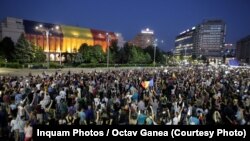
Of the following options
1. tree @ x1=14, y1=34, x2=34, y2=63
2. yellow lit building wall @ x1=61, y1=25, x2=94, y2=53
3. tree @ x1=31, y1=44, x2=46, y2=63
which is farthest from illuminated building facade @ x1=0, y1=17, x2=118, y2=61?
tree @ x1=14, y1=34, x2=34, y2=63

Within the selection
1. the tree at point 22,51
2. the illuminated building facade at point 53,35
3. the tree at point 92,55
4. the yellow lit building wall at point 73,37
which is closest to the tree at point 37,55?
the tree at point 22,51

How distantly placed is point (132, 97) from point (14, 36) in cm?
6825

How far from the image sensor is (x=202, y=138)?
4879 millimetres

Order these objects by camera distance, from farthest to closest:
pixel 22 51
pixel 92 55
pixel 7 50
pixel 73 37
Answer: pixel 73 37 < pixel 92 55 < pixel 7 50 < pixel 22 51

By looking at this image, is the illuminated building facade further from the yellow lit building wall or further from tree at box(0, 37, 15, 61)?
tree at box(0, 37, 15, 61)

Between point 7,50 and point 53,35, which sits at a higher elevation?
point 53,35

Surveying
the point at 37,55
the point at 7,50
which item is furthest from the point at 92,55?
the point at 7,50

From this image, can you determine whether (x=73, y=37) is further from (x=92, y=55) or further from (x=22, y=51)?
(x=22, y=51)

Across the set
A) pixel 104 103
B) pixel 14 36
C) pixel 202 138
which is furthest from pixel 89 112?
pixel 14 36

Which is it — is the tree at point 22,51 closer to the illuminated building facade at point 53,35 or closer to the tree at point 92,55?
the illuminated building facade at point 53,35

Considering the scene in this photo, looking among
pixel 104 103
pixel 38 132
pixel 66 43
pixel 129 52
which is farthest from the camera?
pixel 66 43

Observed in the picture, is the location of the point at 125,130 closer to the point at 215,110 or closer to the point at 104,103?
the point at 215,110

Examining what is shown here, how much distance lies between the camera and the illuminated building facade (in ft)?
242

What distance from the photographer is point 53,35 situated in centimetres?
8900
